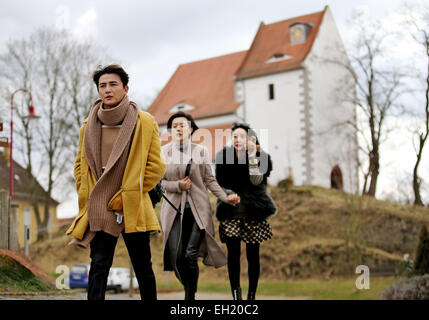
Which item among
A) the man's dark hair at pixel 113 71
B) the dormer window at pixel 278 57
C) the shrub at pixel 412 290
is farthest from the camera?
the dormer window at pixel 278 57

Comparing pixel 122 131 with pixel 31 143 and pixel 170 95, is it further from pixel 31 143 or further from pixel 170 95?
pixel 170 95

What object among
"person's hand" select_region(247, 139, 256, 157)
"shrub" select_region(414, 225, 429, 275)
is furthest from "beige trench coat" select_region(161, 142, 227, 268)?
"shrub" select_region(414, 225, 429, 275)

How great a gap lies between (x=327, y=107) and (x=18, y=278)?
35282mm

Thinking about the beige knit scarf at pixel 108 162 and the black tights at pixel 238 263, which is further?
the black tights at pixel 238 263

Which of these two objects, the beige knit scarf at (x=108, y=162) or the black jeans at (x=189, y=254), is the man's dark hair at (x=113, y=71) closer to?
the beige knit scarf at (x=108, y=162)

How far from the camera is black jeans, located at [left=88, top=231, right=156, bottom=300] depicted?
16.7ft

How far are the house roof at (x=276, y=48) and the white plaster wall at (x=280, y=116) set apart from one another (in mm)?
508

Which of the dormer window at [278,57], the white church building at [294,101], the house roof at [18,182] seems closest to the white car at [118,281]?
the white church building at [294,101]

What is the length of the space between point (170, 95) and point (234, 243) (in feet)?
141

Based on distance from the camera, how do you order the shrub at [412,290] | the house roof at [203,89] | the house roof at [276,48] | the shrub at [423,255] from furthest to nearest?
1. the house roof at [203,89]
2. the house roof at [276,48]
3. the shrub at [423,255]
4. the shrub at [412,290]

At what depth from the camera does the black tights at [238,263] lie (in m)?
7.89

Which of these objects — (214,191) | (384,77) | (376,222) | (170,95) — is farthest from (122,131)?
(170,95)

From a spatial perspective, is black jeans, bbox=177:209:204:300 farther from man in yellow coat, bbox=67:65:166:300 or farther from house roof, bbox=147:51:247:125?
house roof, bbox=147:51:247:125

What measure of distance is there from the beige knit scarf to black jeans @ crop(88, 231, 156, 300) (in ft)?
0.26
